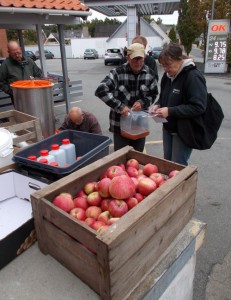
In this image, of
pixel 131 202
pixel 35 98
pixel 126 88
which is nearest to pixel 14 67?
pixel 35 98

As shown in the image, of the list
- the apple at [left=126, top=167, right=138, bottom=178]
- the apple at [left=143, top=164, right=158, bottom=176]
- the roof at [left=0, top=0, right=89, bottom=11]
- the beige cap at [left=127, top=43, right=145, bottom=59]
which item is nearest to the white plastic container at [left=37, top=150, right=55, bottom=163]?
the apple at [left=126, top=167, right=138, bottom=178]

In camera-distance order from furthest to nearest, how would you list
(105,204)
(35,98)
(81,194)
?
1. (35,98)
2. (81,194)
3. (105,204)

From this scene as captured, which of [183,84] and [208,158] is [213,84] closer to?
[208,158]

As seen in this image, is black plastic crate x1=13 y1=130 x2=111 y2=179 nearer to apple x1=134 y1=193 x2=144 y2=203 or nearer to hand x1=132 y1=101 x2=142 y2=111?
apple x1=134 y1=193 x2=144 y2=203

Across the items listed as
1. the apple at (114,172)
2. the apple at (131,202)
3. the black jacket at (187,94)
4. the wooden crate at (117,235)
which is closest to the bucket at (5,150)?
the wooden crate at (117,235)

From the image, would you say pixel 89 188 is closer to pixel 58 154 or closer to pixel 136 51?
pixel 58 154

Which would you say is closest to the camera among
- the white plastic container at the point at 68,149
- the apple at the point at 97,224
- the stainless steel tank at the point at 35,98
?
the apple at the point at 97,224

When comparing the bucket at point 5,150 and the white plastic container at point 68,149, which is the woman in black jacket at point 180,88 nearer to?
the white plastic container at point 68,149

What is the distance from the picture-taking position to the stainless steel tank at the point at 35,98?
4.17 metres

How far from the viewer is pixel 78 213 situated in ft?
4.42

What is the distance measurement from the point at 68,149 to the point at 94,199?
721mm

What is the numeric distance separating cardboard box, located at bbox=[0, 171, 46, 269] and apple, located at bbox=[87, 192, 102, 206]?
0.99 ft

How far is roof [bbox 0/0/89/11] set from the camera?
4832 millimetres

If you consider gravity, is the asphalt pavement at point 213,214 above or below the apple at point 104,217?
below
